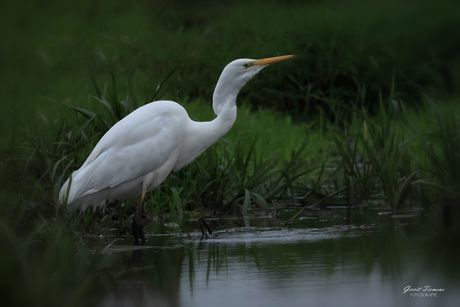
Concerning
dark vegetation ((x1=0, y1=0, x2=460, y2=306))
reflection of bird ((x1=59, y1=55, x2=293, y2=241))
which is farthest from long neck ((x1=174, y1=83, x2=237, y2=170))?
dark vegetation ((x1=0, y1=0, x2=460, y2=306))

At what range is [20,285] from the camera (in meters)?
3.06

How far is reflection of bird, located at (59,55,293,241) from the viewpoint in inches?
210

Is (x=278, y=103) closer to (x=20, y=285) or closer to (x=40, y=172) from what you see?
(x=40, y=172)

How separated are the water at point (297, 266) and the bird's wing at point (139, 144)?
52 cm

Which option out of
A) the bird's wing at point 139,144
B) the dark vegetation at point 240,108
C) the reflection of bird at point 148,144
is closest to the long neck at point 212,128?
the reflection of bird at point 148,144

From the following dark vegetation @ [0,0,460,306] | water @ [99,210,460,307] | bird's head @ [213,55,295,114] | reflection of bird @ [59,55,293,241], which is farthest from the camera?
bird's head @ [213,55,295,114]

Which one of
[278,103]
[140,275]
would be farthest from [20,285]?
[278,103]

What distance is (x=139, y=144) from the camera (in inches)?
215

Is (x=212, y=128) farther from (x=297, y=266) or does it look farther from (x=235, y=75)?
(x=297, y=266)

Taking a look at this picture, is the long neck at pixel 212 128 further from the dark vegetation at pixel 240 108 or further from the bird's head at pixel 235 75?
the dark vegetation at pixel 240 108

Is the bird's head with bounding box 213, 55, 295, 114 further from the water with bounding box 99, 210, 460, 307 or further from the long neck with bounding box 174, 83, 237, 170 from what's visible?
the water with bounding box 99, 210, 460, 307

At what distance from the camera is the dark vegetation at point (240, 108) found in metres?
4.34

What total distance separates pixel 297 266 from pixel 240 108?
21.9ft

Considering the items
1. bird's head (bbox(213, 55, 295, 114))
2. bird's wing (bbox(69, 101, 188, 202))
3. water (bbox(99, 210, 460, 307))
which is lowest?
water (bbox(99, 210, 460, 307))
